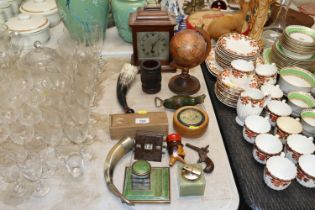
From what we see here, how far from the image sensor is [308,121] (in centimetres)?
97

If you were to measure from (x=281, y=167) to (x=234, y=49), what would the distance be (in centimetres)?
56

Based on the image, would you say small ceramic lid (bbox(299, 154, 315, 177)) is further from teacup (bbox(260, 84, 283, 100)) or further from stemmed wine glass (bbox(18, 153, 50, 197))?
stemmed wine glass (bbox(18, 153, 50, 197))

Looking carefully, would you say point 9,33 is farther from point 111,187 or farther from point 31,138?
point 111,187

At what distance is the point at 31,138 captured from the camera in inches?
35.8

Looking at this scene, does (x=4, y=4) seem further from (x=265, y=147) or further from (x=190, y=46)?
(x=265, y=147)

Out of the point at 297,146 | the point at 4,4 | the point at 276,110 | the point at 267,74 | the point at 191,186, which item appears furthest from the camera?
the point at 4,4

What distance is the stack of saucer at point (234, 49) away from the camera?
3.92 ft

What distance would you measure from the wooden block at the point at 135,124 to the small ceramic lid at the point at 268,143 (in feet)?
0.92

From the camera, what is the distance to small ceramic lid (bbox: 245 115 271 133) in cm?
96

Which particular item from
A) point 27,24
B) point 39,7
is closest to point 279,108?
point 27,24

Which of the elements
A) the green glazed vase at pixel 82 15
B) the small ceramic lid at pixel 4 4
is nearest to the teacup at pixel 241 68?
the green glazed vase at pixel 82 15

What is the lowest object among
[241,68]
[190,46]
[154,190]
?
[154,190]

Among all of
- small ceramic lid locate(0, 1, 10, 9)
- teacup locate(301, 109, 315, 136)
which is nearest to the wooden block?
teacup locate(301, 109, 315, 136)

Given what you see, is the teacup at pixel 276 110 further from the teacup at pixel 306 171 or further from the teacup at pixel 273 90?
the teacup at pixel 306 171
